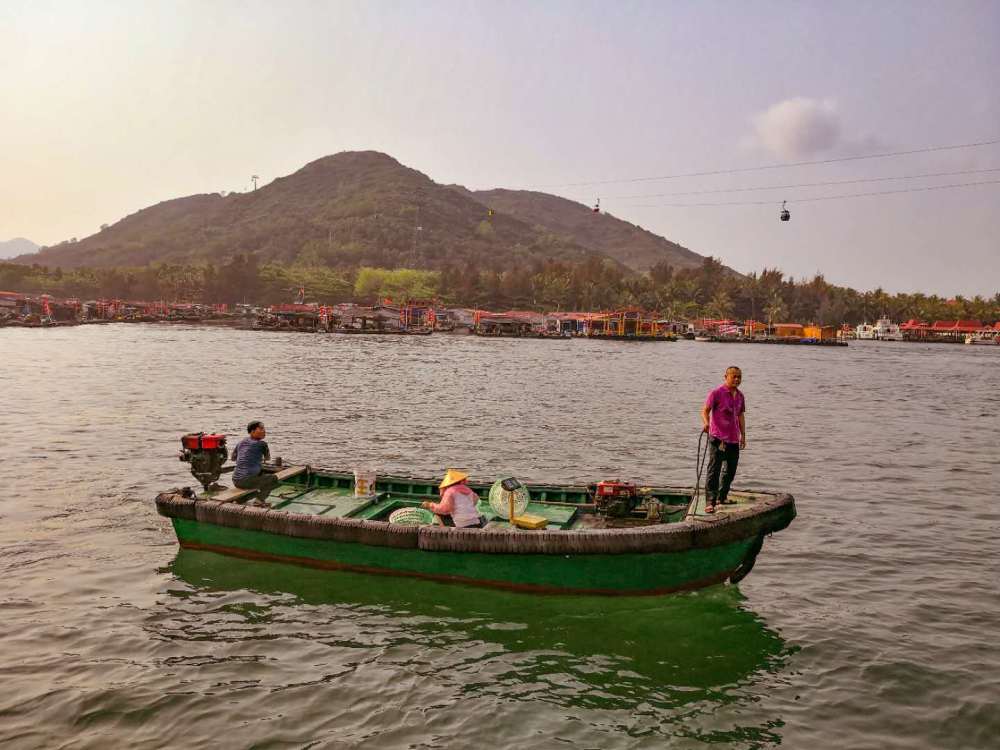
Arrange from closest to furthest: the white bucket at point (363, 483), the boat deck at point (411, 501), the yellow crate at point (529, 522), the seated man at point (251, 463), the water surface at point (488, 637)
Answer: the water surface at point (488, 637)
the yellow crate at point (529, 522)
the boat deck at point (411, 501)
the seated man at point (251, 463)
the white bucket at point (363, 483)

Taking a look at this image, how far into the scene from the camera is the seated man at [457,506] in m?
10.8

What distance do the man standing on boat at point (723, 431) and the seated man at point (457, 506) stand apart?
11.7ft

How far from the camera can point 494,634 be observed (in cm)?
994

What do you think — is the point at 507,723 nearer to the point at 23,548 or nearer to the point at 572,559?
the point at 572,559

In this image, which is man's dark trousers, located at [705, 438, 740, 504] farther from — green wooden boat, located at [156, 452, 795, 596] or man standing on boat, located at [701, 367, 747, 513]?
green wooden boat, located at [156, 452, 795, 596]

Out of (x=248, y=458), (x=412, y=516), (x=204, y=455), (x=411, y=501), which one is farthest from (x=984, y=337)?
(x=204, y=455)

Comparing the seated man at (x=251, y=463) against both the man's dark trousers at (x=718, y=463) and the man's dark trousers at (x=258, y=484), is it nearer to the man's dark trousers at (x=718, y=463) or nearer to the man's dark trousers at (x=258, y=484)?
the man's dark trousers at (x=258, y=484)

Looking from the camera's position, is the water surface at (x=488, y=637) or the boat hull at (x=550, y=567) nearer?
the water surface at (x=488, y=637)

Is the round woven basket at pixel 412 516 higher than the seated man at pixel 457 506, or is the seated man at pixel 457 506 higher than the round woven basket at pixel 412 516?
the seated man at pixel 457 506

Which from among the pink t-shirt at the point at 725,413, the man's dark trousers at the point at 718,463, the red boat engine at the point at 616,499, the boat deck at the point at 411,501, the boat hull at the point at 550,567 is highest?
the pink t-shirt at the point at 725,413

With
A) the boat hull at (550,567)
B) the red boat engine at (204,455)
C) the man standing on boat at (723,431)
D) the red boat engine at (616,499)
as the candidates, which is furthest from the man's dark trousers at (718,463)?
the red boat engine at (204,455)

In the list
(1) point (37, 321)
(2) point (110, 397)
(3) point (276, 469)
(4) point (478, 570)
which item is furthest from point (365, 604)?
(1) point (37, 321)

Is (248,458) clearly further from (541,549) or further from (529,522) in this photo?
(541,549)

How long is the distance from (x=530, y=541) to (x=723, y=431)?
11.4 ft
